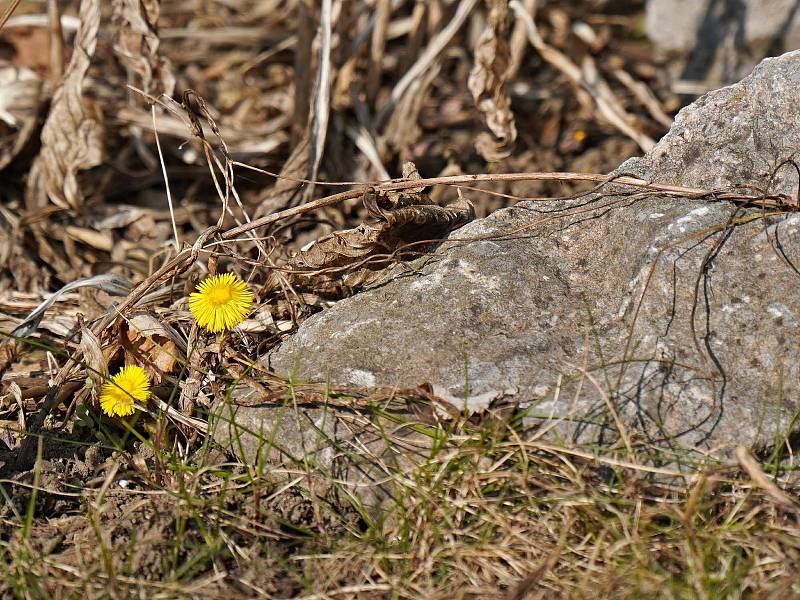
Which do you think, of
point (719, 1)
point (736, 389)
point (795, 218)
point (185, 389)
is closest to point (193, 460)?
point (185, 389)

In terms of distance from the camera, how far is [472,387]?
2.07m

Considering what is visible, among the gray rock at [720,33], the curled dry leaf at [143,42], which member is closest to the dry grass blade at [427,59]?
the curled dry leaf at [143,42]

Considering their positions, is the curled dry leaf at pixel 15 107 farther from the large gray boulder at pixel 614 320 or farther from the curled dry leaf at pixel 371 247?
the large gray boulder at pixel 614 320

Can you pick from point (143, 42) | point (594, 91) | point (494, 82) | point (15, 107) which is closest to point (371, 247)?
point (494, 82)

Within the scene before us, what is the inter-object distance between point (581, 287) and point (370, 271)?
609 millimetres

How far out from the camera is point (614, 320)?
7.23 feet

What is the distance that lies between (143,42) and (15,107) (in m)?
0.82

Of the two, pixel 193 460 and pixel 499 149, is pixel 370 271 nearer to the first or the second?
pixel 193 460

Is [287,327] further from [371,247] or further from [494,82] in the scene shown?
[494,82]

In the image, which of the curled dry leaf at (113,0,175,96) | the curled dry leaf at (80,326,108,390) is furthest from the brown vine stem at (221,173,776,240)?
the curled dry leaf at (113,0,175,96)

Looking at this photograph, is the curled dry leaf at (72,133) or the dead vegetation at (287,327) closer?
the dead vegetation at (287,327)

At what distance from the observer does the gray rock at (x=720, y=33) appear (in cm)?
399

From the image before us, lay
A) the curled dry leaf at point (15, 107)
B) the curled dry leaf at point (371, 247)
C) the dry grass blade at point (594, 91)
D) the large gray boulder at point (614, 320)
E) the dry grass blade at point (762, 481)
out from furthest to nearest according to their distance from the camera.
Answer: the dry grass blade at point (594, 91) < the curled dry leaf at point (15, 107) < the curled dry leaf at point (371, 247) < the large gray boulder at point (614, 320) < the dry grass blade at point (762, 481)

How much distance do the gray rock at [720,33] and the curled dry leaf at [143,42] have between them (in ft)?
8.18
